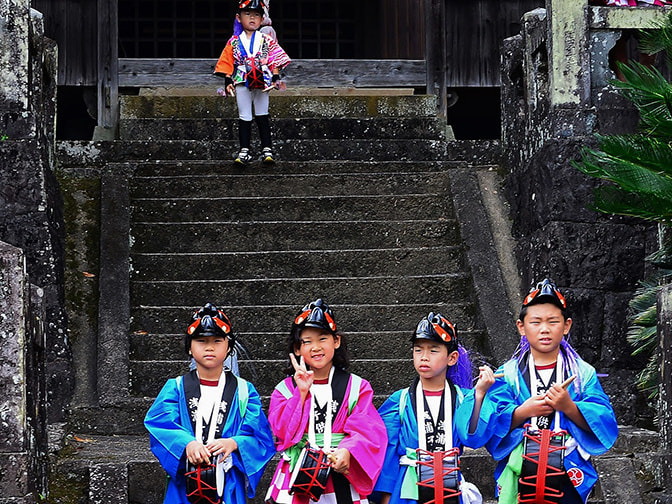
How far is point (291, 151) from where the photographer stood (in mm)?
10148

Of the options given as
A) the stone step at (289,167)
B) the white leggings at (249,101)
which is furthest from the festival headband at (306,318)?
the white leggings at (249,101)

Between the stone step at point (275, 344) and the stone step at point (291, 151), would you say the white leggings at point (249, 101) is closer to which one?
the stone step at point (291, 151)

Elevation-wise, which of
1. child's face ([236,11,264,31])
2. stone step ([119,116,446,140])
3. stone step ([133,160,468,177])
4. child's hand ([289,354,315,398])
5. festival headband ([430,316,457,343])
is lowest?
child's hand ([289,354,315,398])

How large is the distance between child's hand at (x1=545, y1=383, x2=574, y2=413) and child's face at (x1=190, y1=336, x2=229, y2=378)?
1.50m

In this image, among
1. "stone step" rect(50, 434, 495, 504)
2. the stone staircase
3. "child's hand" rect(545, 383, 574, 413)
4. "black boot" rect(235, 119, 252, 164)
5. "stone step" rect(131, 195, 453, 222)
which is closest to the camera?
"child's hand" rect(545, 383, 574, 413)

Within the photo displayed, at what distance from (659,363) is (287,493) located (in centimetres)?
186

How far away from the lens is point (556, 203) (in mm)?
7953

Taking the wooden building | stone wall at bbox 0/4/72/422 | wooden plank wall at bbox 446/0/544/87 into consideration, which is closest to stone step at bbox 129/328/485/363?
stone wall at bbox 0/4/72/422

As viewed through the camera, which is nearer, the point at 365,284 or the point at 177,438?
the point at 177,438

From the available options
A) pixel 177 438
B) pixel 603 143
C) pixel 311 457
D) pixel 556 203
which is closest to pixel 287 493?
pixel 311 457

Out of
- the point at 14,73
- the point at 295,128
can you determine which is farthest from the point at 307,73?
the point at 14,73

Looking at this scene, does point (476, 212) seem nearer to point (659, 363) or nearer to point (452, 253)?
point (452, 253)

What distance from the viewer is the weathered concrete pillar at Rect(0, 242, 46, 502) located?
548cm

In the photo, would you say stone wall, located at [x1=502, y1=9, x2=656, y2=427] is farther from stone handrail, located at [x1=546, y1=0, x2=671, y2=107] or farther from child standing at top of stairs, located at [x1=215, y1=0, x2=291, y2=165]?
child standing at top of stairs, located at [x1=215, y1=0, x2=291, y2=165]
